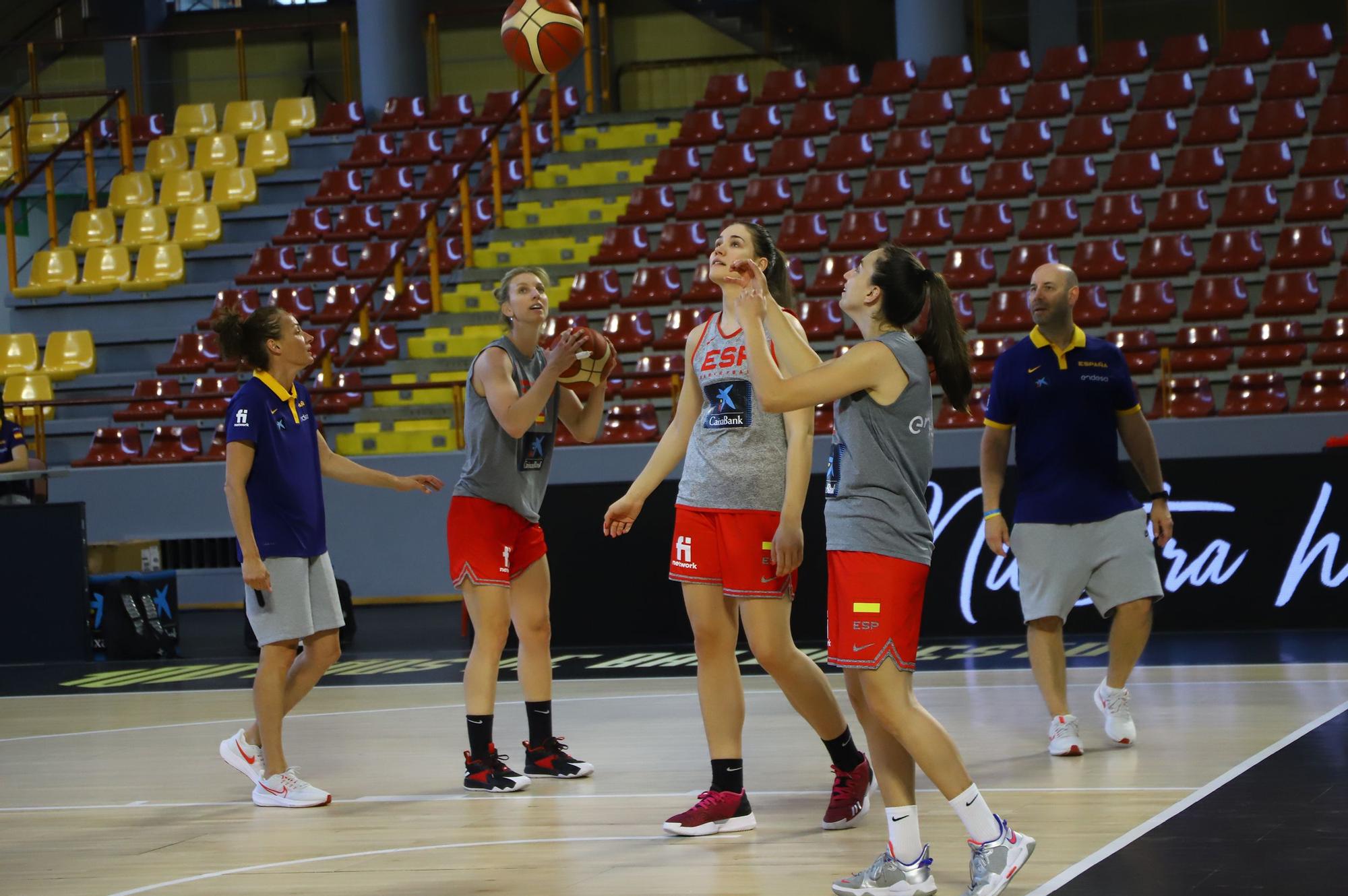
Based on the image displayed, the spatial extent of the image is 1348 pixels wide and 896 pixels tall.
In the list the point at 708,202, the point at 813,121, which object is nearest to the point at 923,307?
the point at 708,202

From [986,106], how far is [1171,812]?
13.6 metres

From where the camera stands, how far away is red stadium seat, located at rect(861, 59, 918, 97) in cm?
1848

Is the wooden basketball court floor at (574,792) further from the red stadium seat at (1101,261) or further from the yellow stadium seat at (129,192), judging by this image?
the yellow stadium seat at (129,192)

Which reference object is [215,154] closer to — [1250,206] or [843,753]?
[1250,206]

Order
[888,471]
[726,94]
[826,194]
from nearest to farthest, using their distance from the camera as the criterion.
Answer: [888,471]
[826,194]
[726,94]

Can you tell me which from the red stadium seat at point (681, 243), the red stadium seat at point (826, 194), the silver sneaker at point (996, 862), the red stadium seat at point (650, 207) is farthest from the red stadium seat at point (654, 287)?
the silver sneaker at point (996, 862)

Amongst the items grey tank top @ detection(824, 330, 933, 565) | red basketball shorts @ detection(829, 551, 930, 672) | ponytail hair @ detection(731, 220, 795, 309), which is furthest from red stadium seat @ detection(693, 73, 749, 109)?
red basketball shorts @ detection(829, 551, 930, 672)

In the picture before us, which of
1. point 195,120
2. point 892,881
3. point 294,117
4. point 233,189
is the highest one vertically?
point 195,120

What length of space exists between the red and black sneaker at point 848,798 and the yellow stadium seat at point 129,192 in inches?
662

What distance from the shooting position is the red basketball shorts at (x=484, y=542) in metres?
5.86

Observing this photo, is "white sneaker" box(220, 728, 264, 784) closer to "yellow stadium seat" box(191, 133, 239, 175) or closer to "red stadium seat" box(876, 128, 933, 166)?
"red stadium seat" box(876, 128, 933, 166)

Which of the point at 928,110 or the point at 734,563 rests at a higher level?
the point at 928,110

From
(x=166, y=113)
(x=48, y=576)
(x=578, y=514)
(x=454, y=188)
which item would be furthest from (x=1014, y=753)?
(x=166, y=113)

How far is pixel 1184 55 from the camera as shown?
18.1 m
